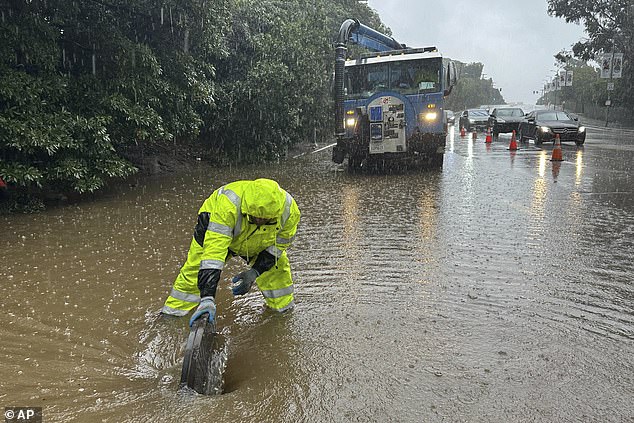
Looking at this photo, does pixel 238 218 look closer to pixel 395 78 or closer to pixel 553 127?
pixel 395 78

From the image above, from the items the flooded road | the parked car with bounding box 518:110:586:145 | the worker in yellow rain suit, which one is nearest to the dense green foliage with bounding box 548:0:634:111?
the parked car with bounding box 518:110:586:145

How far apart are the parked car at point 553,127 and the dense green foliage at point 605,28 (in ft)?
74.7

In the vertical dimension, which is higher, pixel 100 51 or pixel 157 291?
pixel 100 51

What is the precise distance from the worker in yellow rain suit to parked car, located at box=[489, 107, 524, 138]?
81.0 ft

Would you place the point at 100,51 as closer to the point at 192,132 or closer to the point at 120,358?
the point at 192,132

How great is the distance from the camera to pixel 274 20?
17.8 metres

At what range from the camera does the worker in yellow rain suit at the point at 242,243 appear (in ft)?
11.6

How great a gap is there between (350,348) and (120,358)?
1.54 m

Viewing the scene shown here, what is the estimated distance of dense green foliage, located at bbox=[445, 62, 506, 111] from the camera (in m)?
88.4

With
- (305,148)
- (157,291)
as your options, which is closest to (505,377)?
(157,291)

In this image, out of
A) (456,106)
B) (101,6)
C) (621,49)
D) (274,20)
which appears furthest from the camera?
(456,106)

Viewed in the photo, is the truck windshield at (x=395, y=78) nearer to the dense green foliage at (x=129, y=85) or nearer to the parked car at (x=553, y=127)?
the dense green foliage at (x=129, y=85)

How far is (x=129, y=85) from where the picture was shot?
10.3m

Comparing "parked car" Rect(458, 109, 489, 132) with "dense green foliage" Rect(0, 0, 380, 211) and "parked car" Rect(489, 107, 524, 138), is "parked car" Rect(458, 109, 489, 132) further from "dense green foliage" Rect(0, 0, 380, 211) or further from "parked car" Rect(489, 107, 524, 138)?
"dense green foliage" Rect(0, 0, 380, 211)
